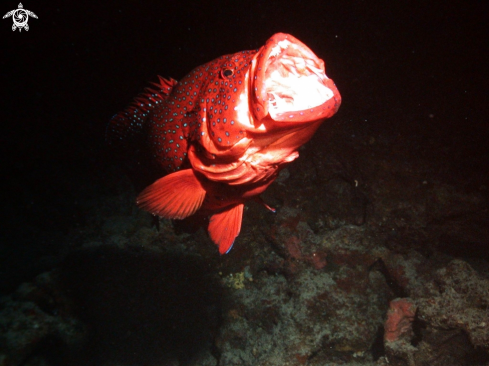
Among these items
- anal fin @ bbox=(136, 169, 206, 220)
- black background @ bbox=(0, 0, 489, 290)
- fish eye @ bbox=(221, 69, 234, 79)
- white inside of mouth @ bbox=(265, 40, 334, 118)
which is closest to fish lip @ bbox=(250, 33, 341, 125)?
white inside of mouth @ bbox=(265, 40, 334, 118)

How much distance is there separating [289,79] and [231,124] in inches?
18.8

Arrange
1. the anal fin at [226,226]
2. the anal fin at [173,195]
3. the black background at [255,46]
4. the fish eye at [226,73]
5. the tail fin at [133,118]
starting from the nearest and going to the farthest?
the fish eye at [226,73]
the anal fin at [173,195]
the anal fin at [226,226]
the tail fin at [133,118]
the black background at [255,46]

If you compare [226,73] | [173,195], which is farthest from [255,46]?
[173,195]

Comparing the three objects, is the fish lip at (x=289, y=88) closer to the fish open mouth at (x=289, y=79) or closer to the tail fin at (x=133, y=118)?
the fish open mouth at (x=289, y=79)

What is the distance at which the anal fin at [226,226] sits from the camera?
2689mm

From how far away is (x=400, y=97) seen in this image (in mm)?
4586

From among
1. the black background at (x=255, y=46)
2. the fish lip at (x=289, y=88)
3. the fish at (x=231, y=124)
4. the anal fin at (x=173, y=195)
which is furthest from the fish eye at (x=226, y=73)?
the black background at (x=255, y=46)

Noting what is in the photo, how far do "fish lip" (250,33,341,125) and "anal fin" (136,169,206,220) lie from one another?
3.15ft

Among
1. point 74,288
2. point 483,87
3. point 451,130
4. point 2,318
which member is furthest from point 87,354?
point 483,87

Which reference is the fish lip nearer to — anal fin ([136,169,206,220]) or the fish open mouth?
the fish open mouth

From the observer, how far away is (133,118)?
3.09 metres

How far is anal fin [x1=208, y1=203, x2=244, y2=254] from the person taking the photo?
106 inches

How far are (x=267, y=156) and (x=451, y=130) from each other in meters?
4.35

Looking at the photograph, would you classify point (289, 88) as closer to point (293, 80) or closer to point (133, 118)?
point (293, 80)
